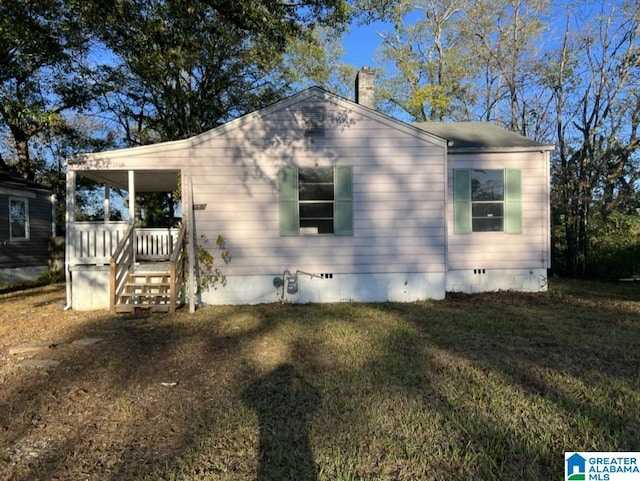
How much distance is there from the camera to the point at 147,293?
8047mm

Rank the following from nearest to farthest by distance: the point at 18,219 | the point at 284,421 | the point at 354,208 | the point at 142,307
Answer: the point at 284,421
the point at 142,307
the point at 354,208
the point at 18,219

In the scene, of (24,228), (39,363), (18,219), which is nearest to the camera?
(39,363)

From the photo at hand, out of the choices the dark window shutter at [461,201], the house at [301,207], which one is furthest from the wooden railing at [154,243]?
the dark window shutter at [461,201]

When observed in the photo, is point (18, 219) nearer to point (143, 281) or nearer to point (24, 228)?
point (24, 228)

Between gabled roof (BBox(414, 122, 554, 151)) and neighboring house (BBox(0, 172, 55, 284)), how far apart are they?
41.3ft

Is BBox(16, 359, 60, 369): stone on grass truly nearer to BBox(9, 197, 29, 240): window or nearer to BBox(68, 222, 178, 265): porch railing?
BBox(68, 222, 178, 265): porch railing

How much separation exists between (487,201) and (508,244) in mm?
1063

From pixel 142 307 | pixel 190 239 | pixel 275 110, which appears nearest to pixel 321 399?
pixel 190 239

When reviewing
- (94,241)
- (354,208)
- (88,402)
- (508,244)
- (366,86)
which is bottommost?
(88,402)

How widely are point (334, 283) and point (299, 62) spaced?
15.4 metres

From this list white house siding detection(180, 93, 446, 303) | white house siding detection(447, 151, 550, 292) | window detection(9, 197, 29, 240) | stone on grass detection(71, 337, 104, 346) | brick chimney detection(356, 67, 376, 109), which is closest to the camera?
stone on grass detection(71, 337, 104, 346)

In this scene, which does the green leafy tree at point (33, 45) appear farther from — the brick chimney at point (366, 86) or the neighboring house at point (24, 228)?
the brick chimney at point (366, 86)

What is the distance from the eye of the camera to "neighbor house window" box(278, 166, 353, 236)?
8.67 metres

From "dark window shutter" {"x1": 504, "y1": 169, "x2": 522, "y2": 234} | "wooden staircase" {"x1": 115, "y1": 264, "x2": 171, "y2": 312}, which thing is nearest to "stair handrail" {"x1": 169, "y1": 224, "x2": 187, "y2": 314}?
"wooden staircase" {"x1": 115, "y1": 264, "x2": 171, "y2": 312}
